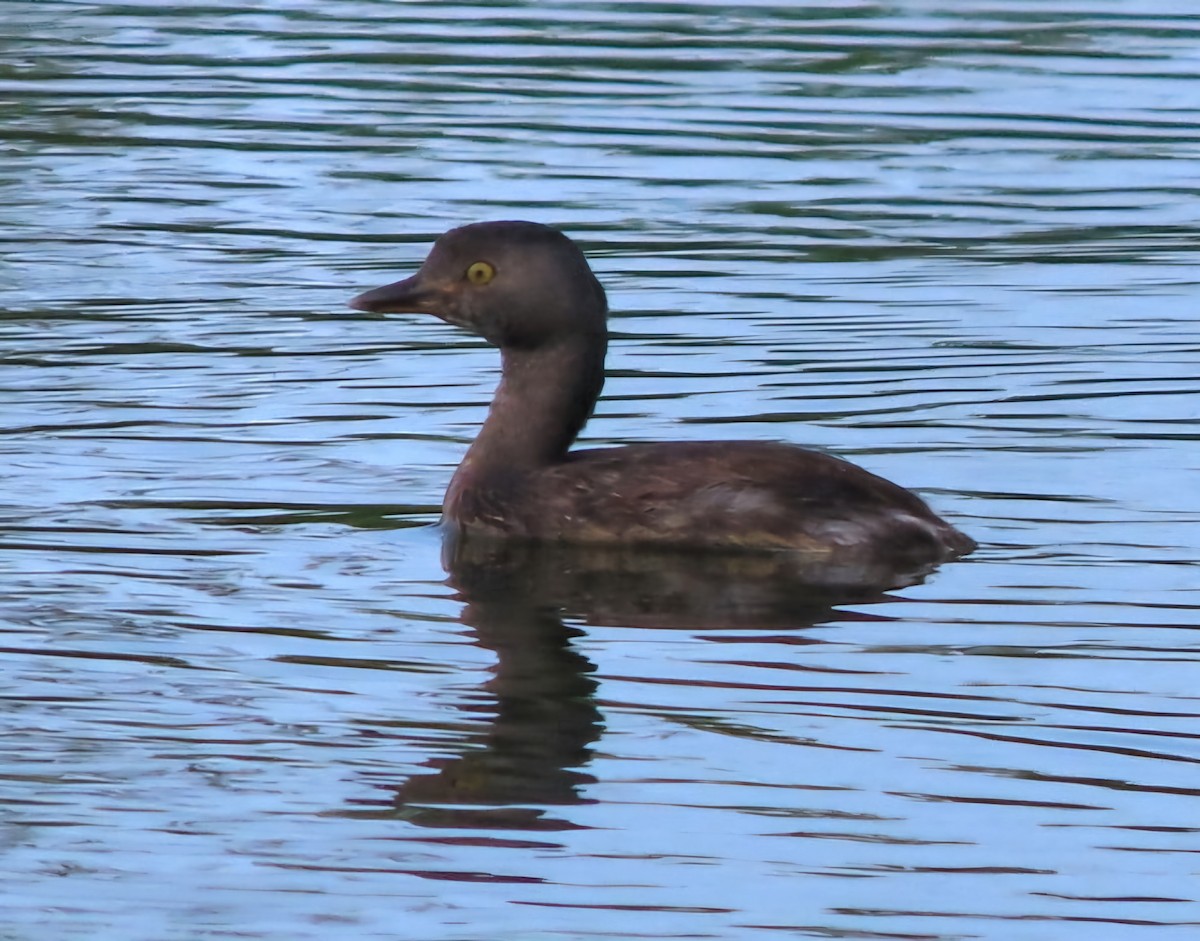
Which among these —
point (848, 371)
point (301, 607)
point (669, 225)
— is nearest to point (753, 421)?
point (848, 371)

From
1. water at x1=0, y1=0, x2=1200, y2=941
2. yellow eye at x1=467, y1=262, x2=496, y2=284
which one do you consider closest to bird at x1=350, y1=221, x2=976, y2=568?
yellow eye at x1=467, y1=262, x2=496, y2=284

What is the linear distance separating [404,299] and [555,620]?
1683 millimetres

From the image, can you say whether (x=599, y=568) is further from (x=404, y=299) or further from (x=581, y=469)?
(x=404, y=299)

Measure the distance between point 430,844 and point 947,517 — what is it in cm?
349

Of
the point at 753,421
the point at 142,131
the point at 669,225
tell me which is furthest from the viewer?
the point at 142,131

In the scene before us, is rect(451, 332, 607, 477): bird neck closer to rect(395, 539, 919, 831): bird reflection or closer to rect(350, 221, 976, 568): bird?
rect(350, 221, 976, 568): bird

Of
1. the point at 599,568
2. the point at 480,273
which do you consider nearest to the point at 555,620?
the point at 599,568

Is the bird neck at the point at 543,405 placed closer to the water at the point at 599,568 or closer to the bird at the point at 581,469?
the bird at the point at 581,469

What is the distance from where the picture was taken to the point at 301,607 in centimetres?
814

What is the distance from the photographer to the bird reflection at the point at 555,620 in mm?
6473

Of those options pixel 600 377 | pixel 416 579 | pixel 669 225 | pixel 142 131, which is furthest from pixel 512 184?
pixel 416 579

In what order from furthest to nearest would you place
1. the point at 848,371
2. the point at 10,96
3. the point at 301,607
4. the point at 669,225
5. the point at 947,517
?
the point at 10,96 → the point at 669,225 → the point at 848,371 → the point at 947,517 → the point at 301,607

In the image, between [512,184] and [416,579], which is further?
[512,184]

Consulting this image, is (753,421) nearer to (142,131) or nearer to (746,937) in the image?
(746,937)
